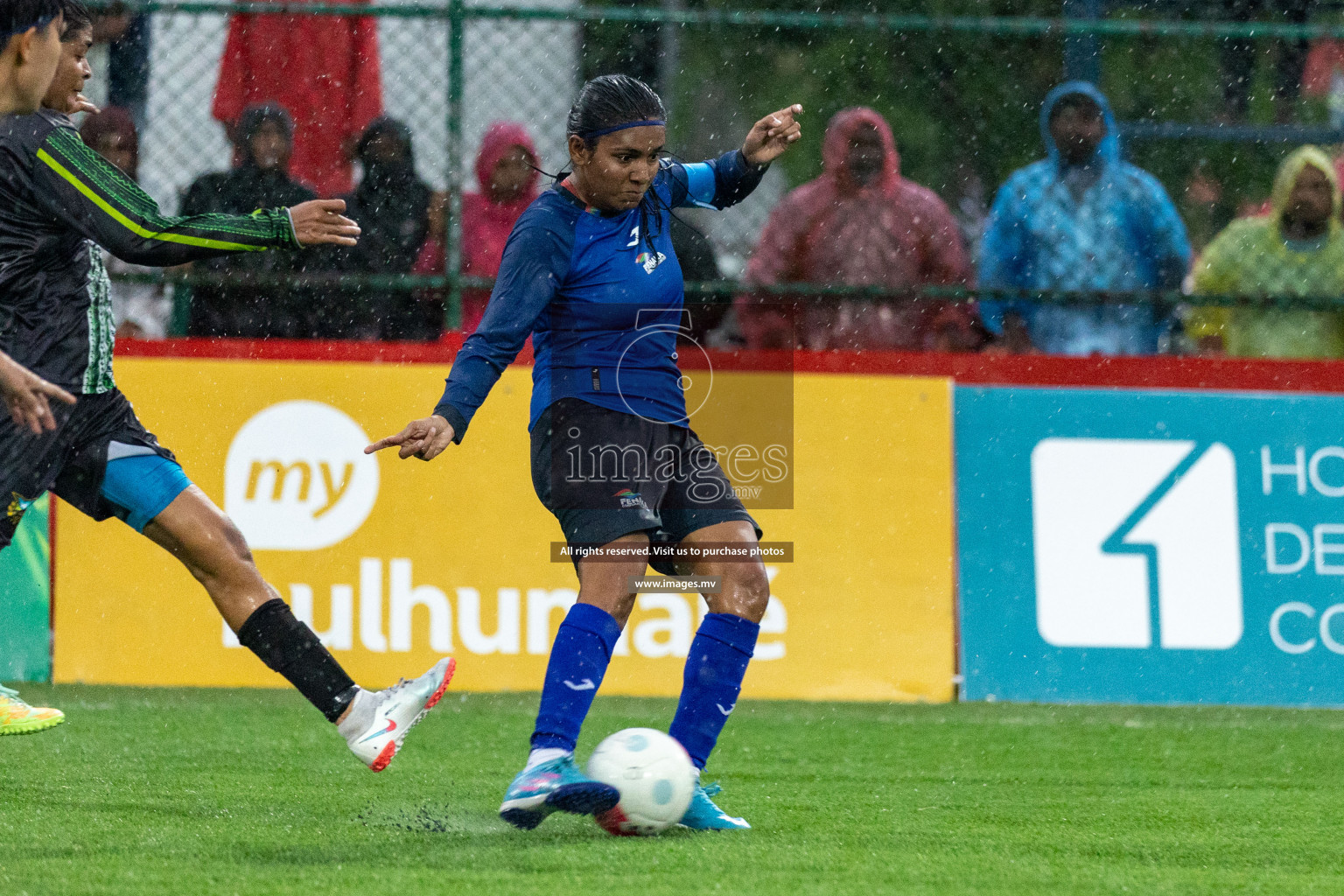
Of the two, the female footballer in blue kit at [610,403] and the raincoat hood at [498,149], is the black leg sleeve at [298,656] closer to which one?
the female footballer in blue kit at [610,403]

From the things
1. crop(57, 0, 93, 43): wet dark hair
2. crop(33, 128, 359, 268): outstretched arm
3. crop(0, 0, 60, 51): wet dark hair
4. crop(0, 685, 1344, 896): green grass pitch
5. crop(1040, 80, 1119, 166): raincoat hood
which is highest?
crop(1040, 80, 1119, 166): raincoat hood

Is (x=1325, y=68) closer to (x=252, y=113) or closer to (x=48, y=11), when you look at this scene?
(x=252, y=113)

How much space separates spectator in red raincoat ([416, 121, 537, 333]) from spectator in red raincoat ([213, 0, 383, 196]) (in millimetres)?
467

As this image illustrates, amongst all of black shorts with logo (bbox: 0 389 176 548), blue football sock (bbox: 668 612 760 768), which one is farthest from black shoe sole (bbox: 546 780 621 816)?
black shorts with logo (bbox: 0 389 176 548)

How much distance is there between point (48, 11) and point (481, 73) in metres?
3.48

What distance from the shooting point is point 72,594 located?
6816 mm

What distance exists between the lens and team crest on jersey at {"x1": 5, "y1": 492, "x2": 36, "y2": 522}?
14.8 ft

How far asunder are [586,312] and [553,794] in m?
1.19

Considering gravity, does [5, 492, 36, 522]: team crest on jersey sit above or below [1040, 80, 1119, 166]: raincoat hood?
below

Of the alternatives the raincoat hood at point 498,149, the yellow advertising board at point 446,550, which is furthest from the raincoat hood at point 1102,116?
the raincoat hood at point 498,149

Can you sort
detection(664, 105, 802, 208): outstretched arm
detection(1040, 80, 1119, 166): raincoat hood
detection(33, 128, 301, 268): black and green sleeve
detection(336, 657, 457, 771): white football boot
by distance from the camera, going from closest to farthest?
detection(33, 128, 301, 268): black and green sleeve
detection(336, 657, 457, 771): white football boot
detection(664, 105, 802, 208): outstretched arm
detection(1040, 80, 1119, 166): raincoat hood

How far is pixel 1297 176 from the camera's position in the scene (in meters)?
7.66

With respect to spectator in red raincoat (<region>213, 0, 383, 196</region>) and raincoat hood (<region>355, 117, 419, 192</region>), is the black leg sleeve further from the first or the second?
spectator in red raincoat (<region>213, 0, 383, 196</region>)

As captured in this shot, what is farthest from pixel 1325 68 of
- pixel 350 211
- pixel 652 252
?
pixel 652 252
